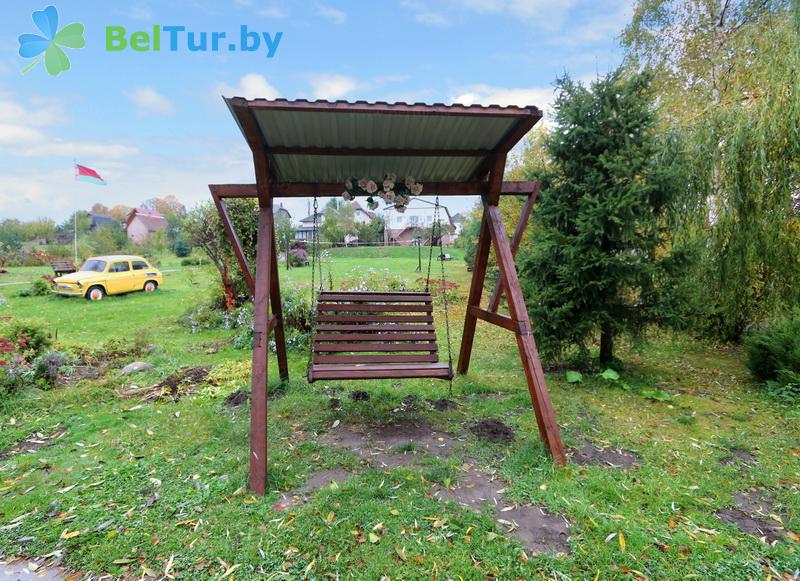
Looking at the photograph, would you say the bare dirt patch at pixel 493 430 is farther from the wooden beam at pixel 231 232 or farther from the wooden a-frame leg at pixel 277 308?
the wooden beam at pixel 231 232

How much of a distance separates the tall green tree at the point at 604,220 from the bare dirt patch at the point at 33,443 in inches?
208

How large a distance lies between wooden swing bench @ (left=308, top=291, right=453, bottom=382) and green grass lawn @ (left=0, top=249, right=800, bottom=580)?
1.97 ft

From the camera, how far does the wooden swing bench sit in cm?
393

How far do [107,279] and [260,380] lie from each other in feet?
41.3

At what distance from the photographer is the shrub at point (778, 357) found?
188 inches

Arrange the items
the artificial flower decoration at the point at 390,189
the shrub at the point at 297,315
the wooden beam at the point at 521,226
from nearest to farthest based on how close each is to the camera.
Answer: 1. the artificial flower decoration at the point at 390,189
2. the wooden beam at the point at 521,226
3. the shrub at the point at 297,315

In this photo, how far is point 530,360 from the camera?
3451 millimetres

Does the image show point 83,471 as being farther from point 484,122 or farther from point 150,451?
point 484,122

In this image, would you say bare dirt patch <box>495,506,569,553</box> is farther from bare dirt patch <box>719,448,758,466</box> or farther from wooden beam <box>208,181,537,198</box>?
wooden beam <box>208,181,537,198</box>

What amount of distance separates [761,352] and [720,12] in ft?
33.0

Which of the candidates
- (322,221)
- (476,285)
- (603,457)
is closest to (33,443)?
(476,285)

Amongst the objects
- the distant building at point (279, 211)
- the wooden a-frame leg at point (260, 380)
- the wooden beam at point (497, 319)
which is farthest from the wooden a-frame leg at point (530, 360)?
the distant building at point (279, 211)

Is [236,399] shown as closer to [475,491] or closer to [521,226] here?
[475,491]

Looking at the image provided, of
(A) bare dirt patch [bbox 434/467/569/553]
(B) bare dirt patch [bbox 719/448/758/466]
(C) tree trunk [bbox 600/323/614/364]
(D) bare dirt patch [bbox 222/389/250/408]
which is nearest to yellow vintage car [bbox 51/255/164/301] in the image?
(D) bare dirt patch [bbox 222/389/250/408]
